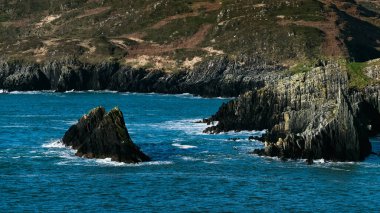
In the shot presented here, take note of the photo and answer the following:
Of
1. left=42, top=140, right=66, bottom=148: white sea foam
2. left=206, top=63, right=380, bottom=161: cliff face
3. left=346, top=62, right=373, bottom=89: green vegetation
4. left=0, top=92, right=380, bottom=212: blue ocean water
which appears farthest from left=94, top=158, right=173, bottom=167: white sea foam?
left=346, top=62, right=373, bottom=89: green vegetation

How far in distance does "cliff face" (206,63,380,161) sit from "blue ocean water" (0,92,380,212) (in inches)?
75.2

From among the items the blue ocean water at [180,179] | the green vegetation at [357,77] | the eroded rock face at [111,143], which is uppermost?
the green vegetation at [357,77]

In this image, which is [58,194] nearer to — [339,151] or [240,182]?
[240,182]

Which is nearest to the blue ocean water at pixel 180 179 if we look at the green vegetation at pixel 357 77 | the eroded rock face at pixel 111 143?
the eroded rock face at pixel 111 143

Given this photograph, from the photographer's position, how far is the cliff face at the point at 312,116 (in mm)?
77688

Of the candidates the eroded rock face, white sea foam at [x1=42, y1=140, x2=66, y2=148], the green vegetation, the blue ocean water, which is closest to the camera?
the blue ocean water

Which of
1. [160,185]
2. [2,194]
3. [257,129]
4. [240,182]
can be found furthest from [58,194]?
[257,129]

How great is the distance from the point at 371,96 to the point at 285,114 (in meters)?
18.2

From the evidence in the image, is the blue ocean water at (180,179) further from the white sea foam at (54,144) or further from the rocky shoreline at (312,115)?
the rocky shoreline at (312,115)

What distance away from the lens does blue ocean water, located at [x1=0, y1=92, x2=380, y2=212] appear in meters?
60.4

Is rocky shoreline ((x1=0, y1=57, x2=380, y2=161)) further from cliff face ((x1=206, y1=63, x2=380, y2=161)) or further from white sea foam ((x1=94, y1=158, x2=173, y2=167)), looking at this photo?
white sea foam ((x1=94, y1=158, x2=173, y2=167))

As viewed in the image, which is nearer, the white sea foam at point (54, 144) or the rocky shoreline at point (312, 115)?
the rocky shoreline at point (312, 115)

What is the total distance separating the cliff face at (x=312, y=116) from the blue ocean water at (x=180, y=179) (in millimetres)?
1911

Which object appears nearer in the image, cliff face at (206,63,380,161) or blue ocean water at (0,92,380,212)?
blue ocean water at (0,92,380,212)
